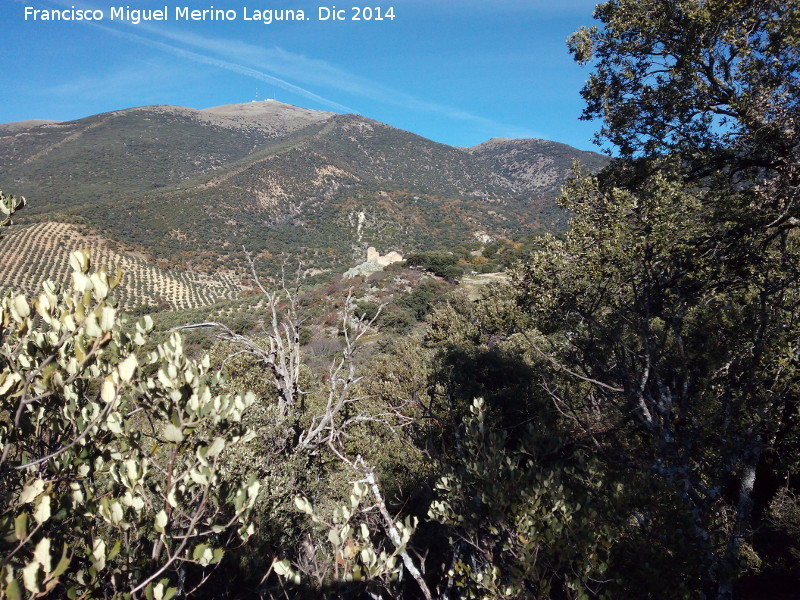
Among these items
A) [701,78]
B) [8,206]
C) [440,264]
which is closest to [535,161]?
[440,264]

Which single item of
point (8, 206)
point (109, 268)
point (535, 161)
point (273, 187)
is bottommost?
point (109, 268)

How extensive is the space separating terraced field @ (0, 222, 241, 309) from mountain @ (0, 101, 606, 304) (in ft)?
13.9

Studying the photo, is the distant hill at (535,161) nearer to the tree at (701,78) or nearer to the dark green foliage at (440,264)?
the dark green foliage at (440,264)

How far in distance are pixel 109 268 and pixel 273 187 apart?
58.5 meters

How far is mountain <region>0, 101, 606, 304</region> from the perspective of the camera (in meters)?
87.1

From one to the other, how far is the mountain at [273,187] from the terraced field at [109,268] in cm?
425

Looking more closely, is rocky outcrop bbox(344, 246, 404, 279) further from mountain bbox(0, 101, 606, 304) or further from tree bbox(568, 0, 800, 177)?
tree bbox(568, 0, 800, 177)

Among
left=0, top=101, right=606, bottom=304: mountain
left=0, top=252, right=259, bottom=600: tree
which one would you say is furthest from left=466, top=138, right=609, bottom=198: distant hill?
left=0, top=252, right=259, bottom=600: tree

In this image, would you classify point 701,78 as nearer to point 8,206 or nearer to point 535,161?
point 8,206

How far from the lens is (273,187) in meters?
113

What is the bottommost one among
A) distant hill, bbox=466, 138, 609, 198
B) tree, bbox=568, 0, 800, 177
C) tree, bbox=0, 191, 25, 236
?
tree, bbox=0, 191, 25, 236

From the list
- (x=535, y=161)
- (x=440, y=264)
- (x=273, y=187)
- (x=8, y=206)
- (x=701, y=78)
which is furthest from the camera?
(x=535, y=161)

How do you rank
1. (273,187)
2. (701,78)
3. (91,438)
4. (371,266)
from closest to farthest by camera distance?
(91,438)
(701,78)
(371,266)
(273,187)

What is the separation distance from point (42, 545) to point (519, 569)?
363cm
